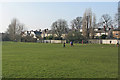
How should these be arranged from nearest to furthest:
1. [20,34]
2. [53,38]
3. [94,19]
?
[94,19] → [53,38] → [20,34]

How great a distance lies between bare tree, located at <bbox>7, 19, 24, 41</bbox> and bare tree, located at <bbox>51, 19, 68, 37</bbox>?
63.6ft

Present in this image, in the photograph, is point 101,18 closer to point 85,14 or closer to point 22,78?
point 85,14

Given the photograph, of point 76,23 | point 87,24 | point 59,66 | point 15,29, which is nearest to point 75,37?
point 87,24

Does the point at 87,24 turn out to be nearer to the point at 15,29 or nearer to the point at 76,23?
the point at 76,23

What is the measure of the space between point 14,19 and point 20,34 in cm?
926

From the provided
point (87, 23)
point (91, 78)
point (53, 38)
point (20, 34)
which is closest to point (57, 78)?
point (91, 78)

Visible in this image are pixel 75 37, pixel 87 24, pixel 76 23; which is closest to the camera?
pixel 75 37

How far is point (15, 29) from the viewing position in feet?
362

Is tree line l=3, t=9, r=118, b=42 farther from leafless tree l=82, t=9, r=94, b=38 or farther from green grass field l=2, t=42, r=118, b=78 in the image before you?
green grass field l=2, t=42, r=118, b=78

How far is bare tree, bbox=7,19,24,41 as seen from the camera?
10859 centimetres

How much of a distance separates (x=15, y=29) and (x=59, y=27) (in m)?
25.4

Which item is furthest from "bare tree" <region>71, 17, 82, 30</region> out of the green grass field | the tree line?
the green grass field

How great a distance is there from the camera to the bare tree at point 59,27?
348 feet

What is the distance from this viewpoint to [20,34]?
10956 cm
